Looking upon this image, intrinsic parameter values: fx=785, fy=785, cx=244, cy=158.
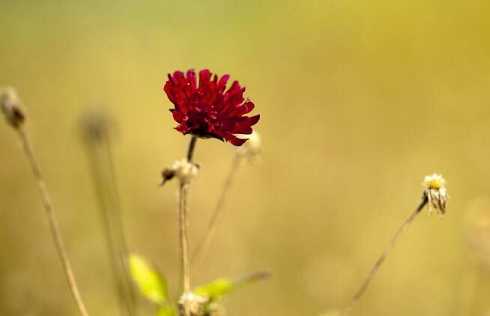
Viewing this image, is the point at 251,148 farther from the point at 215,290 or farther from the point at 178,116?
the point at 178,116

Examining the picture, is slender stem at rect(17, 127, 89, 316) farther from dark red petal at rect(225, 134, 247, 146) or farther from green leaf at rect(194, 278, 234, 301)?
dark red petal at rect(225, 134, 247, 146)

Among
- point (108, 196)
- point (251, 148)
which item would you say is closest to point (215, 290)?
point (251, 148)

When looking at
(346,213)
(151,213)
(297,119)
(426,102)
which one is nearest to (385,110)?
(426,102)

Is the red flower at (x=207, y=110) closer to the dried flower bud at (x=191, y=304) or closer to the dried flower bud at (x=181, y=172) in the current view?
the dried flower bud at (x=181, y=172)

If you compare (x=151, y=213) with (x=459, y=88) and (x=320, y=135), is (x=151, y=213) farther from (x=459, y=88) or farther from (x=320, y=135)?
(x=459, y=88)

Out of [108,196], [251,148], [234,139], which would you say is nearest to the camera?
[234,139]

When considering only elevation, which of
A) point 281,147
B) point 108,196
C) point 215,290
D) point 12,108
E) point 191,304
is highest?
point 281,147
